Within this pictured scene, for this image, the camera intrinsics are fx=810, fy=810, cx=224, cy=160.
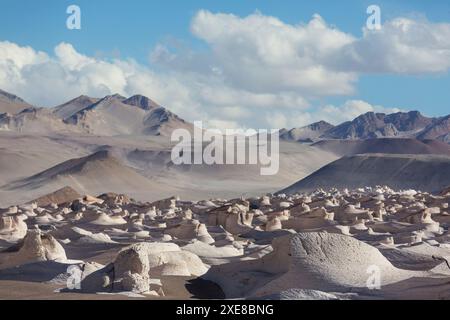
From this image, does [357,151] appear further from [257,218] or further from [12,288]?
[12,288]

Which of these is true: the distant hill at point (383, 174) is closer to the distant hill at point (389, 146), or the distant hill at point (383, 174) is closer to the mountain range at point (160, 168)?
the mountain range at point (160, 168)

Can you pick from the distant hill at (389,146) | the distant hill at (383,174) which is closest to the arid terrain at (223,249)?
the distant hill at (383,174)

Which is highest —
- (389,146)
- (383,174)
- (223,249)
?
(389,146)

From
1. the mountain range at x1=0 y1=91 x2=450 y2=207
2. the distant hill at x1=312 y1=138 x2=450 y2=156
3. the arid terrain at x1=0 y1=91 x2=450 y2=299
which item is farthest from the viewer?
the distant hill at x1=312 y1=138 x2=450 y2=156

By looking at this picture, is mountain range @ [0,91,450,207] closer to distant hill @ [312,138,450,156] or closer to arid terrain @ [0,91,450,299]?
distant hill @ [312,138,450,156]

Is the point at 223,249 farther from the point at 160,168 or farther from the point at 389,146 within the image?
the point at 389,146

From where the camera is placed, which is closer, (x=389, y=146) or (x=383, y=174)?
(x=383, y=174)

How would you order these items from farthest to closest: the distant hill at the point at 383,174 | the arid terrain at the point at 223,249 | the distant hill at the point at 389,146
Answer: the distant hill at the point at 389,146, the distant hill at the point at 383,174, the arid terrain at the point at 223,249

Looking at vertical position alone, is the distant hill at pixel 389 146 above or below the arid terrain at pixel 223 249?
above

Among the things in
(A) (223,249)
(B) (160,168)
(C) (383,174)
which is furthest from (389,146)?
(A) (223,249)

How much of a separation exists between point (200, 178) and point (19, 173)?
27.4 m

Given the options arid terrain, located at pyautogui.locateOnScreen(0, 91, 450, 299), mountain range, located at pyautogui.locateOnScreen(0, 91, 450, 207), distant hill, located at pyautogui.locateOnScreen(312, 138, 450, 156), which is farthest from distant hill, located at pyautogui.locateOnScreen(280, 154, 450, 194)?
distant hill, located at pyautogui.locateOnScreen(312, 138, 450, 156)

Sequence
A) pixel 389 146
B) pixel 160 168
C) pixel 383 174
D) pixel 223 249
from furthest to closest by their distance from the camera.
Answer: pixel 389 146, pixel 160 168, pixel 383 174, pixel 223 249

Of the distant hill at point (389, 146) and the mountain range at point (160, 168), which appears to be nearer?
the mountain range at point (160, 168)
